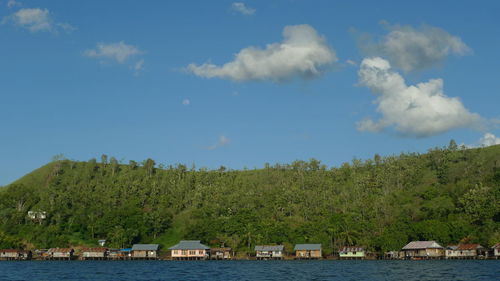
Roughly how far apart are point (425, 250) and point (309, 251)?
32618 mm

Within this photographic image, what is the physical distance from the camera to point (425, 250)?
448 ft

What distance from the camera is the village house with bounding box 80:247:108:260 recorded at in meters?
156

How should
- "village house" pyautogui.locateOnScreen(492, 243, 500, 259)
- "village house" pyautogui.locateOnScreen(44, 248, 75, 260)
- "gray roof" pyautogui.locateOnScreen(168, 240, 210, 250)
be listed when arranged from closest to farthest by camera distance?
1. "village house" pyautogui.locateOnScreen(492, 243, 500, 259)
2. "gray roof" pyautogui.locateOnScreen(168, 240, 210, 250)
3. "village house" pyautogui.locateOnScreen(44, 248, 75, 260)

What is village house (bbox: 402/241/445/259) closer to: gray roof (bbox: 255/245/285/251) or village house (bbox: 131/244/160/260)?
gray roof (bbox: 255/245/285/251)

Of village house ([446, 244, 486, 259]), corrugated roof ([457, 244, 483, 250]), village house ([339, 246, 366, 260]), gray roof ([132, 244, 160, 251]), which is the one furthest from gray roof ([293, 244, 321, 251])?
gray roof ([132, 244, 160, 251])

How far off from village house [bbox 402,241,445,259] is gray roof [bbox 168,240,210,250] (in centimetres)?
6172

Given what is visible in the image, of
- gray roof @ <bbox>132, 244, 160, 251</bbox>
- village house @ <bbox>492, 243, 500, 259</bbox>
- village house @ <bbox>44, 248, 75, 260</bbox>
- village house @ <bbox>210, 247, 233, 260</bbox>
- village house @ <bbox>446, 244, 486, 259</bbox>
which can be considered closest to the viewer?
village house @ <bbox>492, 243, 500, 259</bbox>

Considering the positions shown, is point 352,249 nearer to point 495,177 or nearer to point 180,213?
point 495,177

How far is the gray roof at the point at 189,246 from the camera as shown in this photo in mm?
156125

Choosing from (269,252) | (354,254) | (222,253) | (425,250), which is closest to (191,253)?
(222,253)

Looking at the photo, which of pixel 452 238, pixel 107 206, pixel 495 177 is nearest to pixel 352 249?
pixel 452 238

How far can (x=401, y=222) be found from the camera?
484ft

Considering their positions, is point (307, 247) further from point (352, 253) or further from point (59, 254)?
point (59, 254)

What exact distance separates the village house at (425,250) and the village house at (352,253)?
1280 cm
